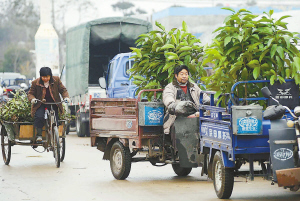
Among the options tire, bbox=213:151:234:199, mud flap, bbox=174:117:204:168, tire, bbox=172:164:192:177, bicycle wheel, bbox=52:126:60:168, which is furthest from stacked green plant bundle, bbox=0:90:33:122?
tire, bbox=213:151:234:199

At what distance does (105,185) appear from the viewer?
10102 millimetres

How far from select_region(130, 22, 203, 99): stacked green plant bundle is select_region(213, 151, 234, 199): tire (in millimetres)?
2928

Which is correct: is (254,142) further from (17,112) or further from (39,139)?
(17,112)

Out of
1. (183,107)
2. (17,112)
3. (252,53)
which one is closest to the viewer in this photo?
(252,53)

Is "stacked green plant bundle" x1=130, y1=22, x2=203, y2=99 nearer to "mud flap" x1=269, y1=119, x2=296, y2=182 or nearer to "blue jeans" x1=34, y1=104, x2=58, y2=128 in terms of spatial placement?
"blue jeans" x1=34, y1=104, x2=58, y2=128

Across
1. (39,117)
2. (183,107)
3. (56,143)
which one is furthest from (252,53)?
(39,117)

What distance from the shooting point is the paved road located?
8828 millimetres

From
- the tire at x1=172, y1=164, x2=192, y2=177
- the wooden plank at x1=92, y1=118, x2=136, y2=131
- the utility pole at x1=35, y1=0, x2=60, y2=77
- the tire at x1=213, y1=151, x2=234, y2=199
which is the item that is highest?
the utility pole at x1=35, y1=0, x2=60, y2=77

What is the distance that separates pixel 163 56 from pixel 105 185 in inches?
109

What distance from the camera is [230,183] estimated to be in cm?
820

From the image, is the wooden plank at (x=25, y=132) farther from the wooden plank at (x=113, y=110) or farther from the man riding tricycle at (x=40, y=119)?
the wooden plank at (x=113, y=110)

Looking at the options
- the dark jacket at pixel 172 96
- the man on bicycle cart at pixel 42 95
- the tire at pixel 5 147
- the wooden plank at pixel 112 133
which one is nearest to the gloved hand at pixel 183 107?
the dark jacket at pixel 172 96

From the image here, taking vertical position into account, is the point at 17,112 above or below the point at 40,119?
above

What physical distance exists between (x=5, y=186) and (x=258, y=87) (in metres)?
4.17
